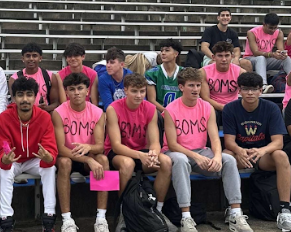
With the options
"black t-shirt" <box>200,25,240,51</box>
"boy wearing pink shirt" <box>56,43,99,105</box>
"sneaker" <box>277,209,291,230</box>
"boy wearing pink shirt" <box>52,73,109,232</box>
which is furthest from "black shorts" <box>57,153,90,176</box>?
"black t-shirt" <box>200,25,240,51</box>

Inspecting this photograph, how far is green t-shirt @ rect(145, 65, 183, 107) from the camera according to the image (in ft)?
21.6

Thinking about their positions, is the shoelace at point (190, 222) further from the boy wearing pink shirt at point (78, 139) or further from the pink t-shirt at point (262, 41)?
the pink t-shirt at point (262, 41)

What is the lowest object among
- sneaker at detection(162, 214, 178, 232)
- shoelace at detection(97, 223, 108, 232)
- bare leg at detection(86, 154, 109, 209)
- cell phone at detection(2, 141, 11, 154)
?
sneaker at detection(162, 214, 178, 232)

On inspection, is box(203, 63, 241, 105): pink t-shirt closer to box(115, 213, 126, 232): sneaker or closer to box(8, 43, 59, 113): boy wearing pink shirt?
box(8, 43, 59, 113): boy wearing pink shirt

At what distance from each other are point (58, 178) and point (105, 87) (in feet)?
5.35

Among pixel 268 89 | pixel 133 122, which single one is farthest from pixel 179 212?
pixel 268 89

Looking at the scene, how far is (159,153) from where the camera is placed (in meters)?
5.29

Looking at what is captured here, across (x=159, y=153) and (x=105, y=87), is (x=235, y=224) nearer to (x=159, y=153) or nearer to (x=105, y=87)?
(x=159, y=153)

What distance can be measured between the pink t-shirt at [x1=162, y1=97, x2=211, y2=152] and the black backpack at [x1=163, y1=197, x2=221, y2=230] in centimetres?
52

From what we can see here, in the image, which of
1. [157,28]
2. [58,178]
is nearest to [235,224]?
[58,178]

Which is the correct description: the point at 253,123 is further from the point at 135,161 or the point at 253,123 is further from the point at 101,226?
the point at 101,226

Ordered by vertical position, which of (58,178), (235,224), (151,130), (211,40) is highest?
(211,40)

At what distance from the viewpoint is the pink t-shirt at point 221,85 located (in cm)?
657

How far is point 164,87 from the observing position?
6.59 meters
